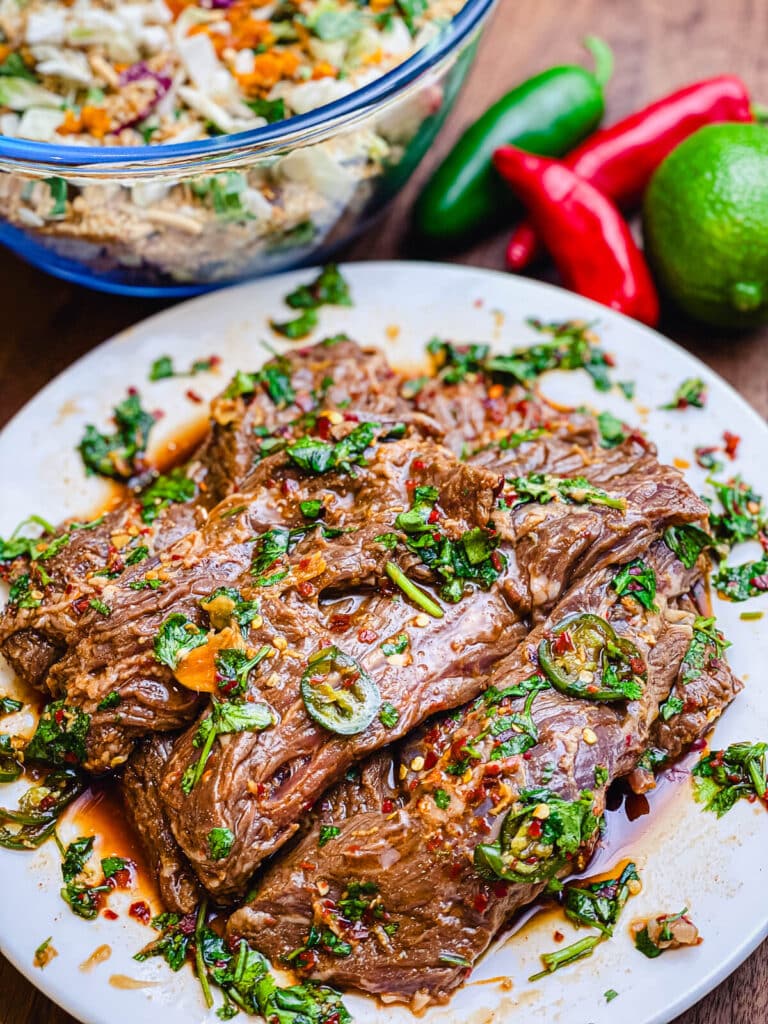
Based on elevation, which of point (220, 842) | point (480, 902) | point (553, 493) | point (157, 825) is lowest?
point (157, 825)

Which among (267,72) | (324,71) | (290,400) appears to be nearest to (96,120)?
(267,72)

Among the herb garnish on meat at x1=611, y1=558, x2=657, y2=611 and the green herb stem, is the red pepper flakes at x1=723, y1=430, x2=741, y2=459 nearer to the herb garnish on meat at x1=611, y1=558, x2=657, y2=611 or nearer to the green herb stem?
the herb garnish on meat at x1=611, y1=558, x2=657, y2=611

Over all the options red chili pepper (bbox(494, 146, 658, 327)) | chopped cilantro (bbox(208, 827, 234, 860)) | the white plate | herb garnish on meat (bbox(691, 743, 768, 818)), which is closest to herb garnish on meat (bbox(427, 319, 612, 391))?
the white plate

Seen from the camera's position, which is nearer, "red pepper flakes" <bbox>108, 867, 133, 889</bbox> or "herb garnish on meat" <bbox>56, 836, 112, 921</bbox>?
"herb garnish on meat" <bbox>56, 836, 112, 921</bbox>

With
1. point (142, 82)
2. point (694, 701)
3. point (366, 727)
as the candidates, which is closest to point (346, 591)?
point (366, 727)

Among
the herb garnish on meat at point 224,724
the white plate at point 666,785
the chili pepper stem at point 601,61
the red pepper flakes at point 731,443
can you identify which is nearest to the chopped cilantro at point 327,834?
the herb garnish on meat at point 224,724

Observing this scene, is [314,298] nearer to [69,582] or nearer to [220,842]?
[69,582]

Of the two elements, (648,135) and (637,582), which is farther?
(648,135)
